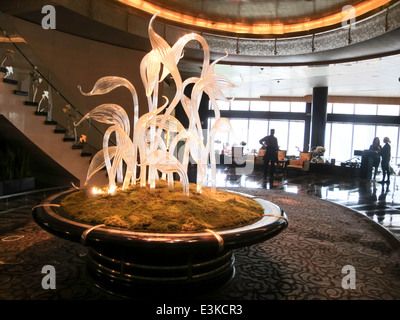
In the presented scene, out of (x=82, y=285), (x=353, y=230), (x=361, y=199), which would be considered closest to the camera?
(x=82, y=285)

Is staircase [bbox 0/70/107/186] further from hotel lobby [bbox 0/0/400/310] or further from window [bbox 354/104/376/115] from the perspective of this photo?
window [bbox 354/104/376/115]

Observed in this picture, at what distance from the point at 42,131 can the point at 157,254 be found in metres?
4.66

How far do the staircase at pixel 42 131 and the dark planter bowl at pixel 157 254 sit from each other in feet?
11.6

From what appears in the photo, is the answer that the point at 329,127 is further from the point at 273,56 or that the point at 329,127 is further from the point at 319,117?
the point at 273,56

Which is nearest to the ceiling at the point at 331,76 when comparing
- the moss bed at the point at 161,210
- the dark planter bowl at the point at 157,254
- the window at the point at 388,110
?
the window at the point at 388,110

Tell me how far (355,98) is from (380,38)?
10.7 m

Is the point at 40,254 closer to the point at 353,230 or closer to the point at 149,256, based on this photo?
the point at 149,256

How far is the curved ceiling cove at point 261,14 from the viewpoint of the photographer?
707cm

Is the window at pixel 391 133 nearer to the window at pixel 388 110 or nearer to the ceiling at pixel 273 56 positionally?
the window at pixel 388 110

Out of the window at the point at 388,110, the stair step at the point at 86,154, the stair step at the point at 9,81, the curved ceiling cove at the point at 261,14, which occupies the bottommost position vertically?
the stair step at the point at 86,154

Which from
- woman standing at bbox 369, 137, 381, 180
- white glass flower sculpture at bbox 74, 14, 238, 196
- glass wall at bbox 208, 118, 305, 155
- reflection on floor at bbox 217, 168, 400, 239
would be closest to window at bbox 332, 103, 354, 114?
glass wall at bbox 208, 118, 305, 155

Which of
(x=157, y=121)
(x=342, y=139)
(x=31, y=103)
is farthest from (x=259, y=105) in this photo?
(x=157, y=121)
